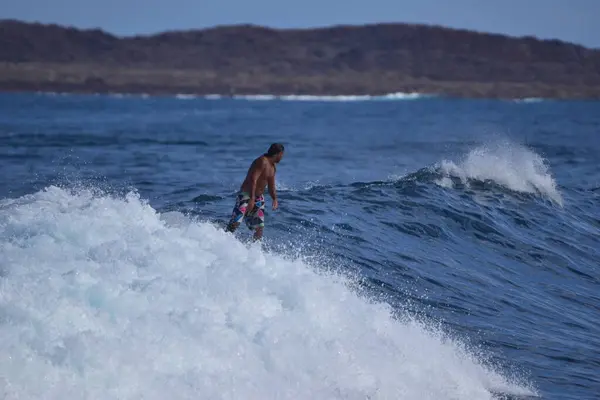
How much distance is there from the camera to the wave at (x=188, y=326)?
6504 mm

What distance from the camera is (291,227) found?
14.1 metres

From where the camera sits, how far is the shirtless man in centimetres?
1123

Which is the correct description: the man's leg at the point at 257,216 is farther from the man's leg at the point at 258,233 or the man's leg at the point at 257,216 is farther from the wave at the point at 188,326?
the wave at the point at 188,326

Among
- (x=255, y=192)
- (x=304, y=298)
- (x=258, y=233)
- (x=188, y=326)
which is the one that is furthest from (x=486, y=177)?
(x=188, y=326)

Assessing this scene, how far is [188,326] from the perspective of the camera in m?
7.21

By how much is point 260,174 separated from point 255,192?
0.74 feet

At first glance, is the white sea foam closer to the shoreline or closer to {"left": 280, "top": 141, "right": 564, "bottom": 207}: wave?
{"left": 280, "top": 141, "right": 564, "bottom": 207}: wave

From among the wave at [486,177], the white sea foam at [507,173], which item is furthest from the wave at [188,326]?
the white sea foam at [507,173]

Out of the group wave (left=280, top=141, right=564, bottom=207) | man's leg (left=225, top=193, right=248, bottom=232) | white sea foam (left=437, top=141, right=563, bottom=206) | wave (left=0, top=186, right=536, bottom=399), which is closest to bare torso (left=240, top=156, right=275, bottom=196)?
man's leg (left=225, top=193, right=248, bottom=232)

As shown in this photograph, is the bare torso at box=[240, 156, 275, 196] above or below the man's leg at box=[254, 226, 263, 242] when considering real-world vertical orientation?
above

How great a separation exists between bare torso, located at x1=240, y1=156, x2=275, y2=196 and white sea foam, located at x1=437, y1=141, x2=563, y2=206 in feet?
28.7

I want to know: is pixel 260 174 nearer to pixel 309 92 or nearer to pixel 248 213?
pixel 248 213

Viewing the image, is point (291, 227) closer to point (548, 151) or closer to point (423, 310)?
point (423, 310)

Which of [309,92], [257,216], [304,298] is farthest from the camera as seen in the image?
[309,92]
